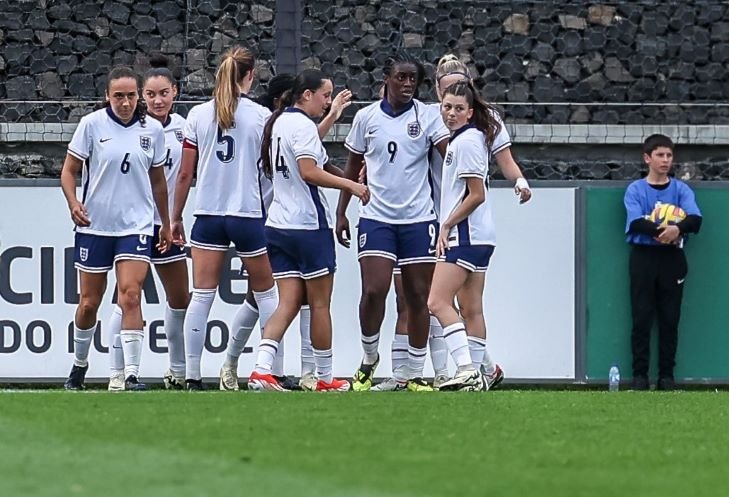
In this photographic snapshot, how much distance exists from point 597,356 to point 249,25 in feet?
15.1

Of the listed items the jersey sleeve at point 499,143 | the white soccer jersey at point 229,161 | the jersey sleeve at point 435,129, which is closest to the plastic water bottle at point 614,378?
the jersey sleeve at point 499,143

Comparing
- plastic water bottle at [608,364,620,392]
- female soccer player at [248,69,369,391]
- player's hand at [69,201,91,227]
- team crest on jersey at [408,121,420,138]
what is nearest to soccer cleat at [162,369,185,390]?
female soccer player at [248,69,369,391]

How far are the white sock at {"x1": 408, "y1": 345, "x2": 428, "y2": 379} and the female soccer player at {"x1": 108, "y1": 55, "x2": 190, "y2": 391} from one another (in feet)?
4.61

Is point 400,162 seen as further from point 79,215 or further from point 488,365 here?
point 79,215

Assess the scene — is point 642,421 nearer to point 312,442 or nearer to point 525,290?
point 312,442

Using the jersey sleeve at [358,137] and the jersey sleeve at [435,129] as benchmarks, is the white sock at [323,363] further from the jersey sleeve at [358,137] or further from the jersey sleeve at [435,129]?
the jersey sleeve at [435,129]

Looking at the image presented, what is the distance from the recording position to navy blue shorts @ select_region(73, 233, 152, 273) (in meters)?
10.8

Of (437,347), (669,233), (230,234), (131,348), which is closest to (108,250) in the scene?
(131,348)

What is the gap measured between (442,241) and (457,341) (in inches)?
23.2

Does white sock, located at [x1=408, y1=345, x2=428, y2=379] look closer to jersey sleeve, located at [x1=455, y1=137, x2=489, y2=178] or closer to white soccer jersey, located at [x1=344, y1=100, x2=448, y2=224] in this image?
white soccer jersey, located at [x1=344, y1=100, x2=448, y2=224]

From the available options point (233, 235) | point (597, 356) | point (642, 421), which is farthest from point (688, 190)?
point (642, 421)

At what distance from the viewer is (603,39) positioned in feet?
53.9

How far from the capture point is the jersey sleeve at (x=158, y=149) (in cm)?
1090

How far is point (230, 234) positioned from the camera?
1095 cm
